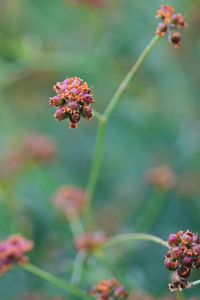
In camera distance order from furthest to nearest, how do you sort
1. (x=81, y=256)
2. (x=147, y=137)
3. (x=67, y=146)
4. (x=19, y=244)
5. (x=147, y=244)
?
(x=67, y=146)
(x=147, y=137)
(x=147, y=244)
(x=81, y=256)
(x=19, y=244)

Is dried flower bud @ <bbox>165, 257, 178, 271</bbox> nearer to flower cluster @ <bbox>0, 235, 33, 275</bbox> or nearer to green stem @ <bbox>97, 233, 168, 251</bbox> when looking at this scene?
green stem @ <bbox>97, 233, 168, 251</bbox>

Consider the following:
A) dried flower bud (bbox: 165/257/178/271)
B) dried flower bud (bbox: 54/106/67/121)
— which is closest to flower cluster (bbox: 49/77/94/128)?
dried flower bud (bbox: 54/106/67/121)

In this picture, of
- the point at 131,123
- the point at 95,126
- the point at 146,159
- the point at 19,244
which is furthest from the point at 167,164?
the point at 19,244

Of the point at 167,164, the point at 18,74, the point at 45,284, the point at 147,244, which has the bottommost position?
the point at 45,284

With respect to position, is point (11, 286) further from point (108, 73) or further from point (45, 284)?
point (108, 73)

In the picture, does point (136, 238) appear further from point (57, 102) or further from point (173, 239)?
point (57, 102)

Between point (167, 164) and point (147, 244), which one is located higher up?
point (167, 164)

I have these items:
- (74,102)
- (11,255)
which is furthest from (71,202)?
(74,102)
